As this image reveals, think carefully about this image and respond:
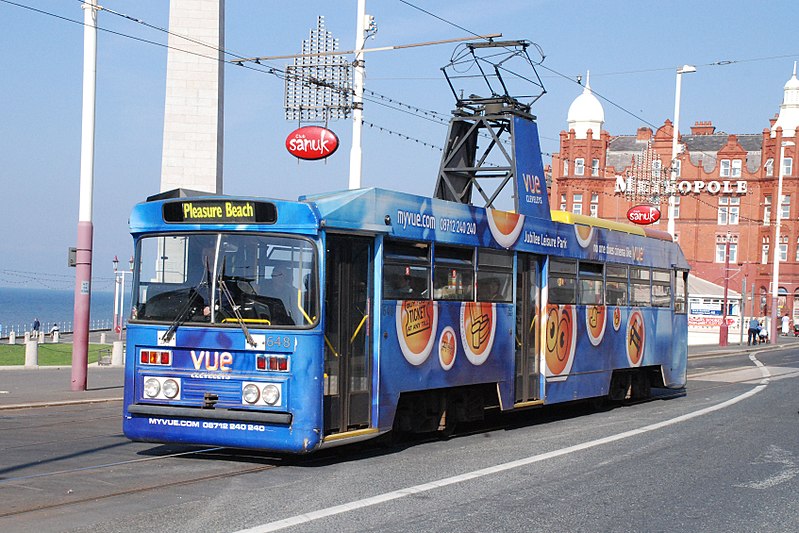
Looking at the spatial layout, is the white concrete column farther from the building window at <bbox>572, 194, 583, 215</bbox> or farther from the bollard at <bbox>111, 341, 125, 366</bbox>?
the building window at <bbox>572, 194, 583, 215</bbox>

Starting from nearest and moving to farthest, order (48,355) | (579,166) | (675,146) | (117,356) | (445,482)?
(445,482) → (117,356) → (48,355) → (675,146) → (579,166)

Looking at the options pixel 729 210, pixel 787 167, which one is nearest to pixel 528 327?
pixel 729 210

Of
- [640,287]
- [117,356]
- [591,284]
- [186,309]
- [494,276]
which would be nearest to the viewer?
[186,309]

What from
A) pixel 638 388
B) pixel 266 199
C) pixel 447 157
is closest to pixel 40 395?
pixel 447 157

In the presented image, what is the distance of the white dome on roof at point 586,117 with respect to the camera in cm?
9150

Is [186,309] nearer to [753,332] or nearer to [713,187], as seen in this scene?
[753,332]

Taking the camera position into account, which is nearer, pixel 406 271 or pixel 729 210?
pixel 406 271

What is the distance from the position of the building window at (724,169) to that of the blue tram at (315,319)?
81524 millimetres

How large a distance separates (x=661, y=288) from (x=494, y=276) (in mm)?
7299

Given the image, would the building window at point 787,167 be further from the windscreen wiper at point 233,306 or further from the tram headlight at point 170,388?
the tram headlight at point 170,388

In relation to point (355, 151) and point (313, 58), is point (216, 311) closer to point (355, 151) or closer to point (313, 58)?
point (355, 151)

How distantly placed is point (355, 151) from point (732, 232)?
7410cm

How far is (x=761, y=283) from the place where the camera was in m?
90.8

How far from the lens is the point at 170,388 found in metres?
11.0
